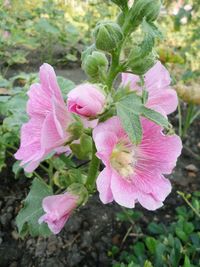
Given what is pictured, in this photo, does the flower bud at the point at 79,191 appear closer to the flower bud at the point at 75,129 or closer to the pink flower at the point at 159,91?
the flower bud at the point at 75,129

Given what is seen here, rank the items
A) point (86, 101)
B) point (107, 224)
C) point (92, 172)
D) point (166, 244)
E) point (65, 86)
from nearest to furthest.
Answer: point (86, 101) → point (92, 172) → point (65, 86) → point (166, 244) → point (107, 224)

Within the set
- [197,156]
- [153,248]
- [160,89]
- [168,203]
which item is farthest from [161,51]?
[160,89]

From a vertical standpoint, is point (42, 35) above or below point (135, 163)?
below

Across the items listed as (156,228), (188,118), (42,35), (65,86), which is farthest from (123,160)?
(42,35)

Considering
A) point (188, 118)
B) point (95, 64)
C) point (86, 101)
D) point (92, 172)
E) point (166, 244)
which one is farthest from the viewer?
point (188, 118)

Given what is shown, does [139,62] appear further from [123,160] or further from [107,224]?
[107,224]

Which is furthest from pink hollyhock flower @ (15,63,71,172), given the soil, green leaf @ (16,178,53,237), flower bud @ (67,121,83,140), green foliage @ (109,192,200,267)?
the soil

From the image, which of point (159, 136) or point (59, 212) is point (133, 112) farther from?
point (59, 212)
